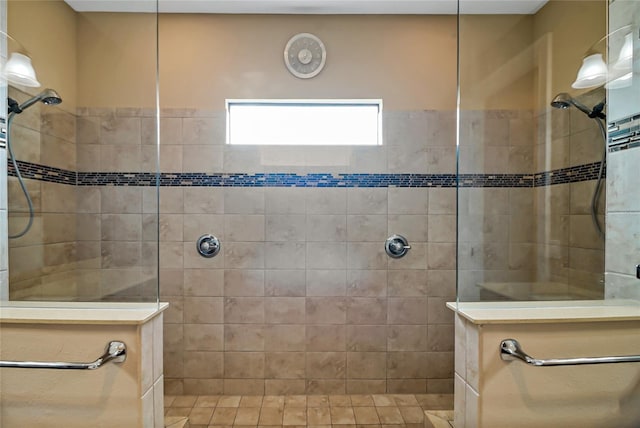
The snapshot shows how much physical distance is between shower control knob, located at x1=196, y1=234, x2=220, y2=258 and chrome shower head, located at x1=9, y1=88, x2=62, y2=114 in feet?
3.65

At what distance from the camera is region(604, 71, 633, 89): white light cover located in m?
1.40

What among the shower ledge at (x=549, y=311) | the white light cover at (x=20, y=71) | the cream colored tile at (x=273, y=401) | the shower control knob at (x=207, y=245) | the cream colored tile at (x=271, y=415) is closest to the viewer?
the shower ledge at (x=549, y=311)

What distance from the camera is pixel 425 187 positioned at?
235 cm

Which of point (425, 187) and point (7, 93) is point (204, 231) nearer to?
point (7, 93)

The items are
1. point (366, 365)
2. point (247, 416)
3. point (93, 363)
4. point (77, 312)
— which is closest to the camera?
point (93, 363)

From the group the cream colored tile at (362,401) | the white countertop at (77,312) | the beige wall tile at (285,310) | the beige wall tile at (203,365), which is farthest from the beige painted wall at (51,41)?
the cream colored tile at (362,401)

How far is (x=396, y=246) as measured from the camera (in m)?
2.32

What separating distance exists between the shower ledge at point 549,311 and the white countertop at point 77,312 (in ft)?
3.90

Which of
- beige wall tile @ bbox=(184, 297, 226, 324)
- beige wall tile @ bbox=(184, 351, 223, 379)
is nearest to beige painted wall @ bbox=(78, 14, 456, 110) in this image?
beige wall tile @ bbox=(184, 297, 226, 324)

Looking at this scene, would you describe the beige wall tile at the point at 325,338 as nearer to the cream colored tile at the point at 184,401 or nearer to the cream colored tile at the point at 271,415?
the cream colored tile at the point at 271,415

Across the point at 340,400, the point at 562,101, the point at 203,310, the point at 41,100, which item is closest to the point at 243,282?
the point at 203,310

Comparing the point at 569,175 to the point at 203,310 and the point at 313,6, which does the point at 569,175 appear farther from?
the point at 203,310

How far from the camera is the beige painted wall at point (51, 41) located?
139cm

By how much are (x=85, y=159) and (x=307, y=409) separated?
6.06 ft
